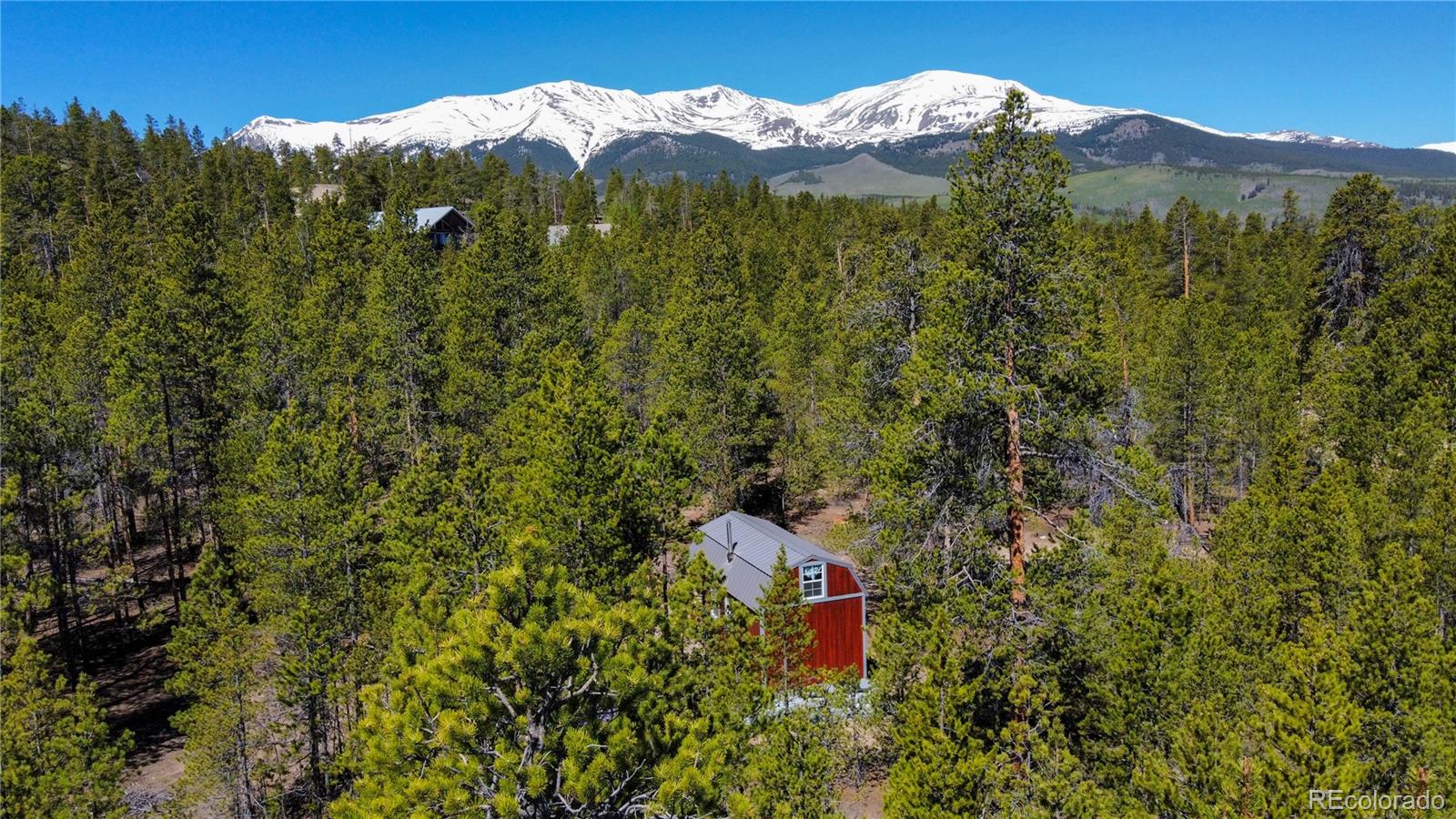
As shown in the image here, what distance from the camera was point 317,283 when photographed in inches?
1475

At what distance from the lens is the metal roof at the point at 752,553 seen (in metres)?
24.7

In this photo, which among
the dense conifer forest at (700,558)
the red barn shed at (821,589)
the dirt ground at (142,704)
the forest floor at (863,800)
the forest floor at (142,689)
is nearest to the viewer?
the dense conifer forest at (700,558)

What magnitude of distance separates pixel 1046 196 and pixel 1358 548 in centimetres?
1352

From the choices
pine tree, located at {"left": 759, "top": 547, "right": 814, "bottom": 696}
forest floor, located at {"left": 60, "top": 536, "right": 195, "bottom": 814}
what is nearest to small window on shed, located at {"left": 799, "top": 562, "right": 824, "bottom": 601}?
pine tree, located at {"left": 759, "top": 547, "right": 814, "bottom": 696}

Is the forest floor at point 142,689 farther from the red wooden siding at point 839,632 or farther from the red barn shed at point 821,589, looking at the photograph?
the red wooden siding at point 839,632

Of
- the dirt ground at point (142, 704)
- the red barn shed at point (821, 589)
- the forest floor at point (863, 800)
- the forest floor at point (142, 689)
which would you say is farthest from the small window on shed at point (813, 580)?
the dirt ground at point (142, 704)

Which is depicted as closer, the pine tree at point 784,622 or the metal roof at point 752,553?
the pine tree at point 784,622

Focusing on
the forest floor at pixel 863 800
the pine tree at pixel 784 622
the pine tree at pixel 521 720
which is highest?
the pine tree at pixel 521 720

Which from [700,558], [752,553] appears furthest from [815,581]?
[700,558]

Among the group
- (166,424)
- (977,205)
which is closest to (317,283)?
(166,424)

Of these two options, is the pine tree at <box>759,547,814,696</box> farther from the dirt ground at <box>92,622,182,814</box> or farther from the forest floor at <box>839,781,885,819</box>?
the dirt ground at <box>92,622,182,814</box>

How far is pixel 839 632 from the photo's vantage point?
25.1 meters

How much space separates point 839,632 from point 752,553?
3905 mm

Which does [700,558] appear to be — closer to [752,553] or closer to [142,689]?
[752,553]
